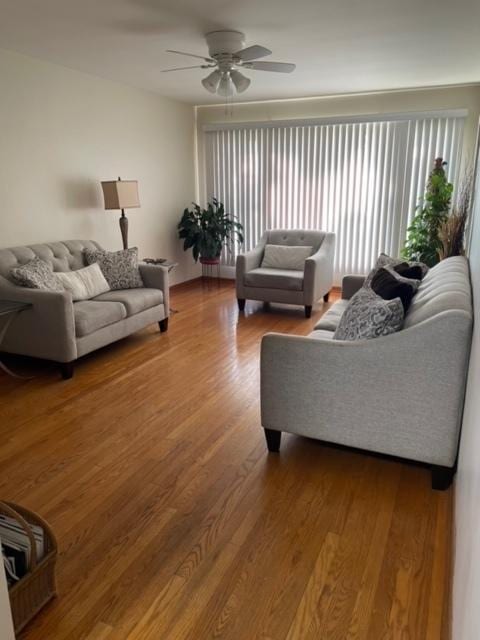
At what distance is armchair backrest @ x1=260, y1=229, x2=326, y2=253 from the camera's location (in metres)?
5.61

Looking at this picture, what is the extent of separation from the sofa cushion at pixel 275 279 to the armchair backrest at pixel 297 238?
46 centimetres

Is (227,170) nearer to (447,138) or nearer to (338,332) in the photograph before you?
(447,138)

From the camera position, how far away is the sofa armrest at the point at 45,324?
3391 millimetres

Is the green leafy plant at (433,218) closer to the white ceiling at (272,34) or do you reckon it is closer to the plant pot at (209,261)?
the white ceiling at (272,34)

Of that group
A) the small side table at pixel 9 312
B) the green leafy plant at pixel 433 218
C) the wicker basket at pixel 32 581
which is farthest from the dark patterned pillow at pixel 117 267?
the wicker basket at pixel 32 581

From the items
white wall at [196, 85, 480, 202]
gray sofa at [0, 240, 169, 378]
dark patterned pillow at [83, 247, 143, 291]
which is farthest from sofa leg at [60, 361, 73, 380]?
white wall at [196, 85, 480, 202]

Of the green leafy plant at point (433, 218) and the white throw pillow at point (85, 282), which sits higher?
the green leafy plant at point (433, 218)

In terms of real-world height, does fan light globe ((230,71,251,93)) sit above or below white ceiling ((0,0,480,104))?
below

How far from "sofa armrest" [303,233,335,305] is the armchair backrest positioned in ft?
0.34

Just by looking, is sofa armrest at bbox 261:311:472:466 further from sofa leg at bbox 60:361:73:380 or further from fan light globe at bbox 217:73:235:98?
fan light globe at bbox 217:73:235:98

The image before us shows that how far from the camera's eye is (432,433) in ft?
6.89

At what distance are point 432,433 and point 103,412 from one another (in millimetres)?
1955

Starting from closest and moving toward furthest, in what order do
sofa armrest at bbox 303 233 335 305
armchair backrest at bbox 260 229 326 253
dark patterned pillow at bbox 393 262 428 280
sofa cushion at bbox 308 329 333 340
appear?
sofa cushion at bbox 308 329 333 340 < dark patterned pillow at bbox 393 262 428 280 < sofa armrest at bbox 303 233 335 305 < armchair backrest at bbox 260 229 326 253

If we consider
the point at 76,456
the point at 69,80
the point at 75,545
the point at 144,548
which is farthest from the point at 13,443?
the point at 69,80
